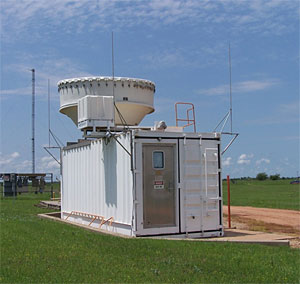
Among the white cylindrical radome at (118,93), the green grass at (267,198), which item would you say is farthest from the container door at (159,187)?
the green grass at (267,198)

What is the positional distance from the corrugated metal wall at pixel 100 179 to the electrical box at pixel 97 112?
69 centimetres

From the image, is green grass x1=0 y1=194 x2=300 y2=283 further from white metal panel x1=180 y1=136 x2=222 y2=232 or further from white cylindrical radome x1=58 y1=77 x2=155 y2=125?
white cylindrical radome x1=58 y1=77 x2=155 y2=125

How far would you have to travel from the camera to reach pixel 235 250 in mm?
10461

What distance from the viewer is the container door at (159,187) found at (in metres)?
13.3

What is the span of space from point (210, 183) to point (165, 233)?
201 cm

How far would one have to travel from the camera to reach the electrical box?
1378 cm

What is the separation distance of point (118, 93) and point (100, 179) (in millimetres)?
2886

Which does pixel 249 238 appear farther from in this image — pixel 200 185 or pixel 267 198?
pixel 267 198

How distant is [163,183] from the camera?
13.5 meters

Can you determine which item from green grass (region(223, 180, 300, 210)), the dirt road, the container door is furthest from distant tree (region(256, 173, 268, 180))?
the container door

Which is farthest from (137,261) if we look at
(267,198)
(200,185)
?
(267,198)

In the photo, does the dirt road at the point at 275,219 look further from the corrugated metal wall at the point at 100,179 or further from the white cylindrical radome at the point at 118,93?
the white cylindrical radome at the point at 118,93

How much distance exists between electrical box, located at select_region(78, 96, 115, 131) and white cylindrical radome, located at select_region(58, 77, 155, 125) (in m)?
1.66

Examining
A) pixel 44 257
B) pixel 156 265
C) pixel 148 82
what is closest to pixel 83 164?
pixel 148 82
